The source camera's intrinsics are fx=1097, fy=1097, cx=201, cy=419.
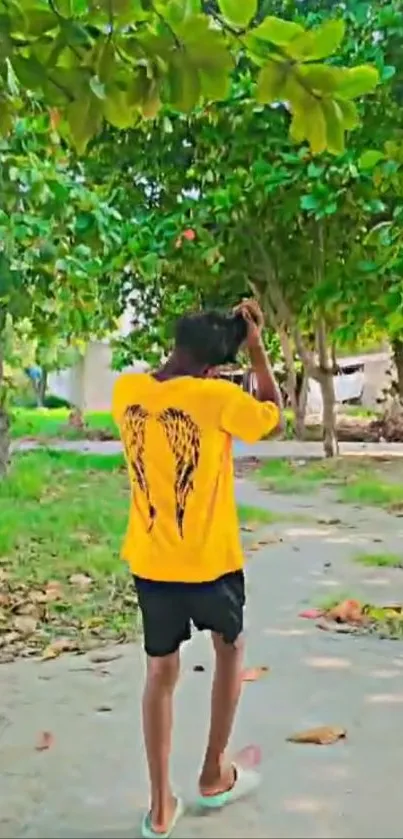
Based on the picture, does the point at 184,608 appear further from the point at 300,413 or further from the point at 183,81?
the point at 300,413

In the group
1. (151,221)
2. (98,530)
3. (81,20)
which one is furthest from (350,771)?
A: (151,221)

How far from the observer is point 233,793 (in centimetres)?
298

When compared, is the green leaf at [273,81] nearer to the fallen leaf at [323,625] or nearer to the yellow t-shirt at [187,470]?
the yellow t-shirt at [187,470]

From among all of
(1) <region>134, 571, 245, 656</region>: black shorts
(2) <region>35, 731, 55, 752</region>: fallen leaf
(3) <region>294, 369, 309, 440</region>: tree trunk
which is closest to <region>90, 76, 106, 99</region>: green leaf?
(1) <region>134, 571, 245, 656</region>: black shorts

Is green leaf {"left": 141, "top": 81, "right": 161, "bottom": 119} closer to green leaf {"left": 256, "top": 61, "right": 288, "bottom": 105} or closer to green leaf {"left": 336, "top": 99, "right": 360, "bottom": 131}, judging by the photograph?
green leaf {"left": 256, "top": 61, "right": 288, "bottom": 105}

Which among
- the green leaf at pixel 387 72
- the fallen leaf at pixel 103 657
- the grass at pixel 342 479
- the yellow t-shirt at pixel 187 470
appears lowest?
the fallen leaf at pixel 103 657

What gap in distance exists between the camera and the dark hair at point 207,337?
2.84 m

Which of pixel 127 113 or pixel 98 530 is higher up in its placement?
pixel 127 113

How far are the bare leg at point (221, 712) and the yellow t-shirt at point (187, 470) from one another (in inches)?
10.5

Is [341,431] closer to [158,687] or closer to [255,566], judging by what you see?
[255,566]

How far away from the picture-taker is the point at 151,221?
11195 millimetres

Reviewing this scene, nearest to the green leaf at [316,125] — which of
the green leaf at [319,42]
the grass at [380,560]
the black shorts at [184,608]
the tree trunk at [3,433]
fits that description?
the green leaf at [319,42]

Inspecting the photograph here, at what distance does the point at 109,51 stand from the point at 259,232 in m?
11.1

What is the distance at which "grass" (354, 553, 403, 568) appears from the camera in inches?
254
